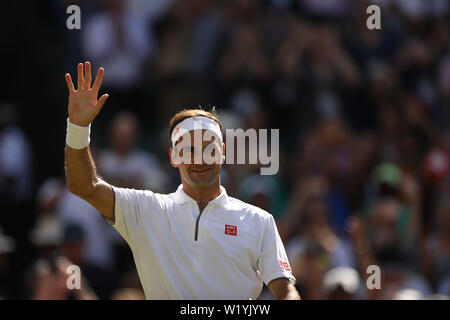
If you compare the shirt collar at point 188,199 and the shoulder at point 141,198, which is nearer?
the shoulder at point 141,198

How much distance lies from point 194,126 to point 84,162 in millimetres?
679

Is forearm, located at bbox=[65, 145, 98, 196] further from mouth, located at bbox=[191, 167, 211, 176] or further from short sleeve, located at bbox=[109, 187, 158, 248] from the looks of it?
mouth, located at bbox=[191, 167, 211, 176]

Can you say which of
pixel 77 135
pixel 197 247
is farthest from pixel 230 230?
pixel 77 135

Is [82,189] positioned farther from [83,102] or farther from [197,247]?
[197,247]

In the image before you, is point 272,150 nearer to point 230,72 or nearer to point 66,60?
point 230,72

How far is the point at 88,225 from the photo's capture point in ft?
30.4

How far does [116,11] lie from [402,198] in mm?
3967

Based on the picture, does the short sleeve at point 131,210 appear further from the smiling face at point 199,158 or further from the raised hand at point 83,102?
the raised hand at point 83,102

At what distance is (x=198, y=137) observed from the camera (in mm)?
5250

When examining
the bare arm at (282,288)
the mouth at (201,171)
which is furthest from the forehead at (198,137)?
the bare arm at (282,288)

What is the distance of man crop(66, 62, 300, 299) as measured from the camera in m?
5.06

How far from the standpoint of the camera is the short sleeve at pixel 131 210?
5.16 m

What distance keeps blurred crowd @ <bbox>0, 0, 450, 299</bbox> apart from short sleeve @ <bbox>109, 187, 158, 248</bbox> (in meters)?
3.51
